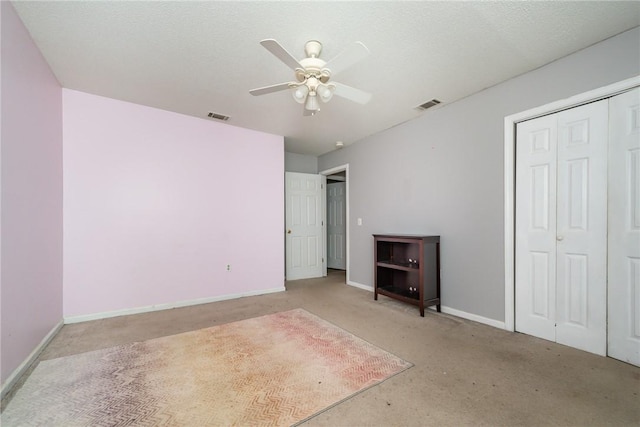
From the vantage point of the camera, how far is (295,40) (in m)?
2.11

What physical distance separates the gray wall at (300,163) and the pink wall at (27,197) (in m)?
3.40

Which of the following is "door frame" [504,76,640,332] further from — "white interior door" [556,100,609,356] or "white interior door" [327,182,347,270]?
"white interior door" [327,182,347,270]

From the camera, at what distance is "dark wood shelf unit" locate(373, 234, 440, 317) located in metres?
3.22

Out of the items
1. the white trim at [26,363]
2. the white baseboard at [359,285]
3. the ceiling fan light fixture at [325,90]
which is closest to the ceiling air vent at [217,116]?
the ceiling fan light fixture at [325,90]

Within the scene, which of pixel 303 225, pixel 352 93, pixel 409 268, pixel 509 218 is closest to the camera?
pixel 352 93

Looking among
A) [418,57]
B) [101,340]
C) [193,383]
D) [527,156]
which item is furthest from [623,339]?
[101,340]

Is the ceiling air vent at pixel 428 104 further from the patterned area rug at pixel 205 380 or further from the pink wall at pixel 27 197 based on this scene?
the pink wall at pixel 27 197

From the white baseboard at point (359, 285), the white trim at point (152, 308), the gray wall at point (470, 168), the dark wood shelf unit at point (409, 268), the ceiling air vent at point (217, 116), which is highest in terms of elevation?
the ceiling air vent at point (217, 116)

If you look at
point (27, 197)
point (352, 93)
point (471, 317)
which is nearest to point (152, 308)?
point (27, 197)

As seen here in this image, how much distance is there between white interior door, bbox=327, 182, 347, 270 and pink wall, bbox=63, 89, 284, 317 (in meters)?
2.03

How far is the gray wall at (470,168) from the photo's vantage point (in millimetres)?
2293

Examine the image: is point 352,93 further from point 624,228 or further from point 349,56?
point 624,228

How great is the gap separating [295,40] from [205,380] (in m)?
2.69

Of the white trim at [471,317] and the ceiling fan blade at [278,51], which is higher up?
the ceiling fan blade at [278,51]
